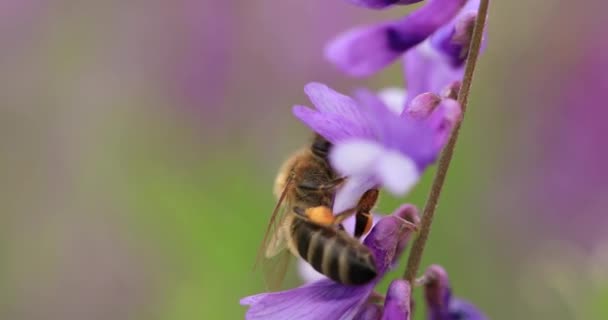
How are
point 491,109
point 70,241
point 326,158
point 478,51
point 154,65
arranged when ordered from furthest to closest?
point 154,65
point 70,241
point 491,109
point 326,158
point 478,51

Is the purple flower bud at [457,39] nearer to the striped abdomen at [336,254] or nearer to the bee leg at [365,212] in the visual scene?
the bee leg at [365,212]

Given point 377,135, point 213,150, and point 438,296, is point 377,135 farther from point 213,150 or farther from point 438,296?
point 213,150

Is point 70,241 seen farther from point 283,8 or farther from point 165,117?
point 283,8

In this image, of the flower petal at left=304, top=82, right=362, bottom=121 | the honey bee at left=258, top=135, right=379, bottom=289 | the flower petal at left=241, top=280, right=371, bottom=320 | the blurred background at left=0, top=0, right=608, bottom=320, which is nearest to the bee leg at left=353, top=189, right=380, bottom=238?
the honey bee at left=258, top=135, right=379, bottom=289

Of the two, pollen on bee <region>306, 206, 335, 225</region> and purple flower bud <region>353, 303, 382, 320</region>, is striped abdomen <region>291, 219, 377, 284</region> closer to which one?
pollen on bee <region>306, 206, 335, 225</region>

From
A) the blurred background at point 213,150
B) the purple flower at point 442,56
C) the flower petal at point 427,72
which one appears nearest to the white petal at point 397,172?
the purple flower at point 442,56

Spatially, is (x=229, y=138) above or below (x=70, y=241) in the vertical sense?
above

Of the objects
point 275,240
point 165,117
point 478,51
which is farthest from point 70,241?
Result: point 478,51
